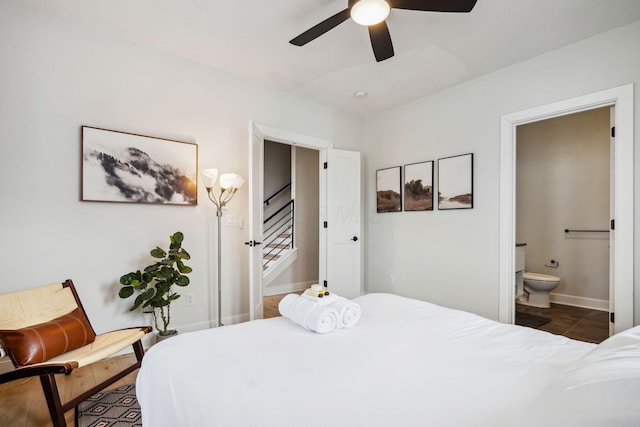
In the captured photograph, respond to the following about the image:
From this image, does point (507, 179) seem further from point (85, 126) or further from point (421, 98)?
point (85, 126)

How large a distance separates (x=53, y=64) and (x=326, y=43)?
2.16m

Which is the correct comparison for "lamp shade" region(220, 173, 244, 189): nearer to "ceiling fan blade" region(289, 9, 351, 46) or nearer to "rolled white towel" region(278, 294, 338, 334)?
"ceiling fan blade" region(289, 9, 351, 46)

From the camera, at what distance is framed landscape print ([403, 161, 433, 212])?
3.84 m

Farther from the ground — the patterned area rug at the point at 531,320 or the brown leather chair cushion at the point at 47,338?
the brown leather chair cushion at the point at 47,338

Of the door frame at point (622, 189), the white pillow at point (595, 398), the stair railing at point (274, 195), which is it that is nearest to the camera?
the white pillow at point (595, 398)

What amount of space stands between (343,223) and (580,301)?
3.30 metres

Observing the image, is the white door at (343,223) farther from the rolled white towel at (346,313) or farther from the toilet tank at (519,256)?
the rolled white towel at (346,313)

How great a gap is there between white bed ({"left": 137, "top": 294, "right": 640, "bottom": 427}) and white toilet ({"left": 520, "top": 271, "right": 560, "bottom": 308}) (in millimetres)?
3086

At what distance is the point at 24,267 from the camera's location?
2.29 meters

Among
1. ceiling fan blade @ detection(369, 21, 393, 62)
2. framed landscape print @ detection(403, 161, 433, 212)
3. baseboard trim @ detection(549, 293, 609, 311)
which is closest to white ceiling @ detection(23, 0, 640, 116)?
ceiling fan blade @ detection(369, 21, 393, 62)

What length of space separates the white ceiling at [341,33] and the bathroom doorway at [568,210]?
1924 millimetres

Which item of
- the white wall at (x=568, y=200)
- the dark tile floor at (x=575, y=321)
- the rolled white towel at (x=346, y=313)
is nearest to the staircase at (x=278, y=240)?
the rolled white towel at (x=346, y=313)

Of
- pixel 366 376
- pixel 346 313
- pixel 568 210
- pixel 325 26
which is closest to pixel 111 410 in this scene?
pixel 346 313

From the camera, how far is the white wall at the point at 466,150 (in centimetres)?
267
